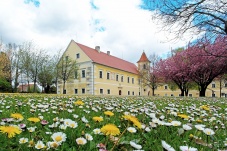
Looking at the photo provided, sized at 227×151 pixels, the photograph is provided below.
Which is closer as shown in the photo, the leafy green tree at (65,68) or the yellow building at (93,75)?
the leafy green tree at (65,68)

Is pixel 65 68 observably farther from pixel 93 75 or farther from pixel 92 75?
pixel 93 75

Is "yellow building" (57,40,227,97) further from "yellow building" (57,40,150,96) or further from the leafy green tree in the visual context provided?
the leafy green tree

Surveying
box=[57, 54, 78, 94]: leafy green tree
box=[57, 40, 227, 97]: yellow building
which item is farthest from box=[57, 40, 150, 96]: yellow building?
box=[57, 54, 78, 94]: leafy green tree

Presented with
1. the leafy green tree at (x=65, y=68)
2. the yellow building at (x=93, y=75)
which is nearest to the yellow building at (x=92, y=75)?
the yellow building at (x=93, y=75)

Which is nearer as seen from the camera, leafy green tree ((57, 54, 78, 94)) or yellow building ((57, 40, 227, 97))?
leafy green tree ((57, 54, 78, 94))

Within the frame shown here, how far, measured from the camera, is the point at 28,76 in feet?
115

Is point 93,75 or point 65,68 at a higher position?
point 65,68

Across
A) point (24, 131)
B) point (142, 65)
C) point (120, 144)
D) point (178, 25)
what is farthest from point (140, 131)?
point (142, 65)

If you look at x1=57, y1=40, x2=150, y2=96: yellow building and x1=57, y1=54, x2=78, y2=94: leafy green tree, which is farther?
x1=57, y1=40, x2=150, y2=96: yellow building

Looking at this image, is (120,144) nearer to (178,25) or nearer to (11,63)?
(178,25)

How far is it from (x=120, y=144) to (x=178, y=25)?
1002cm

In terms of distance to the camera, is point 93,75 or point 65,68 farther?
point 93,75

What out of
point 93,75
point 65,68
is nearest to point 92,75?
point 93,75

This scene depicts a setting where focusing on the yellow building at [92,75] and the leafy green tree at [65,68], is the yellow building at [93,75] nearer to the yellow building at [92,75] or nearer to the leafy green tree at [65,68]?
the yellow building at [92,75]
